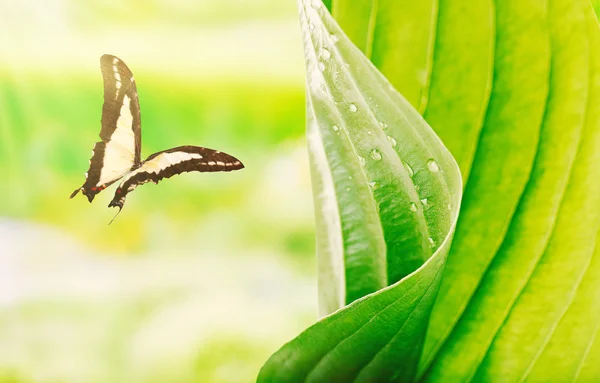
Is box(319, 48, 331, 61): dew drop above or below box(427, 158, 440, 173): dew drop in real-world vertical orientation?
above

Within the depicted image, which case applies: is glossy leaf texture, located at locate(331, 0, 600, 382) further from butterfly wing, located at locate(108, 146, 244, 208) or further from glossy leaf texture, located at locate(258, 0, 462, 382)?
butterfly wing, located at locate(108, 146, 244, 208)

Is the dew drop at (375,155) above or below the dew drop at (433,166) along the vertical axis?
above

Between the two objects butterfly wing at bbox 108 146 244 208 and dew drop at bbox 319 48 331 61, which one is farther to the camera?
butterfly wing at bbox 108 146 244 208

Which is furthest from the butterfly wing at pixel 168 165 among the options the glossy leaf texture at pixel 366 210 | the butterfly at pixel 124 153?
the glossy leaf texture at pixel 366 210

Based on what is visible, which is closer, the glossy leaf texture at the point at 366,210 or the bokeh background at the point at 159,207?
the glossy leaf texture at the point at 366,210

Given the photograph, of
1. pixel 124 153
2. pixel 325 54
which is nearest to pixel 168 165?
pixel 124 153

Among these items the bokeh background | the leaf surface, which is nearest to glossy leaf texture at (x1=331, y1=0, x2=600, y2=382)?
the leaf surface

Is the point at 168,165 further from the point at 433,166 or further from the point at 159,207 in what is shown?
the point at 433,166

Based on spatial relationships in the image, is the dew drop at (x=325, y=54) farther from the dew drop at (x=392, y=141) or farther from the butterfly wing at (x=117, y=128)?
the butterfly wing at (x=117, y=128)
